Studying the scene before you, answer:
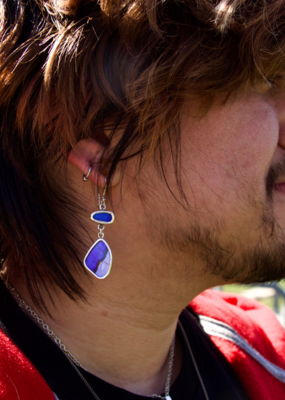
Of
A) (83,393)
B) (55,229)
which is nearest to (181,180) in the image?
(55,229)

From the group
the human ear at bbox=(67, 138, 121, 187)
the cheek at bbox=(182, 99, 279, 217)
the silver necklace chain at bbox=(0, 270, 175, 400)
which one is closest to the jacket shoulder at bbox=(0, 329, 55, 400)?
the silver necklace chain at bbox=(0, 270, 175, 400)

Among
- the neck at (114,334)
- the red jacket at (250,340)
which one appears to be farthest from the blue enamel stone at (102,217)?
the red jacket at (250,340)

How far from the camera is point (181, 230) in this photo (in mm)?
1317

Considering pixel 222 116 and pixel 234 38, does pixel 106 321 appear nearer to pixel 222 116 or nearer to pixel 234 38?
pixel 222 116

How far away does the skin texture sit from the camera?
4.15ft

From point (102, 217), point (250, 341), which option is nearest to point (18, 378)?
point (102, 217)

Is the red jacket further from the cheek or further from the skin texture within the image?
the cheek

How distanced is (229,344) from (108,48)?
5.09ft

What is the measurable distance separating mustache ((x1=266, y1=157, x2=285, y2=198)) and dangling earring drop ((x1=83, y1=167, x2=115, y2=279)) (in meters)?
0.57

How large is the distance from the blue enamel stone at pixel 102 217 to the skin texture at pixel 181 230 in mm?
27

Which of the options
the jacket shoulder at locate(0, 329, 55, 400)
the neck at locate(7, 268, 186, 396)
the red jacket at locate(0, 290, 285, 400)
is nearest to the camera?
the jacket shoulder at locate(0, 329, 55, 400)

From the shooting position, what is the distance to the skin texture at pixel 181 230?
1.26m

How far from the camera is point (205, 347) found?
1816mm

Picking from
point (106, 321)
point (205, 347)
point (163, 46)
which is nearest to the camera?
point (163, 46)
